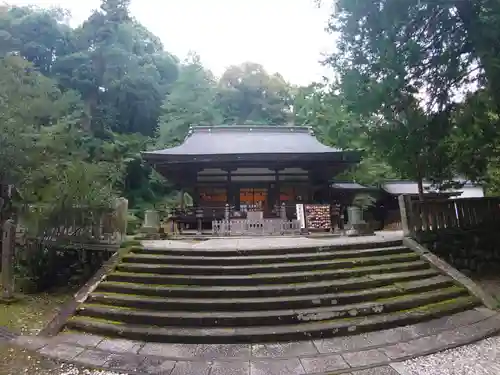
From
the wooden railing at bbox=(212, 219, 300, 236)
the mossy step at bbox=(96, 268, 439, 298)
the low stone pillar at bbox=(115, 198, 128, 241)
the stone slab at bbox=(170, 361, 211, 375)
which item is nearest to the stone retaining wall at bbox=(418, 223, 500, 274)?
the mossy step at bbox=(96, 268, 439, 298)

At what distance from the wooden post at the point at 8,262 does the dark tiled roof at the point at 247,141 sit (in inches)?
276

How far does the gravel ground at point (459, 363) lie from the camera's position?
3459 millimetres

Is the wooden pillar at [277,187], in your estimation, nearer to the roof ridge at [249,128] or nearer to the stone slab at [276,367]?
the roof ridge at [249,128]

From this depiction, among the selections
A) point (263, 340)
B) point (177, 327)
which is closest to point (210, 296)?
point (177, 327)

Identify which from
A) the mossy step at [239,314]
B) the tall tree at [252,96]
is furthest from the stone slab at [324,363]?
the tall tree at [252,96]

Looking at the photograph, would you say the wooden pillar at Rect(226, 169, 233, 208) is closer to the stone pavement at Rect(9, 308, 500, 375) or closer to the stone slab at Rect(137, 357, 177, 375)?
the stone pavement at Rect(9, 308, 500, 375)

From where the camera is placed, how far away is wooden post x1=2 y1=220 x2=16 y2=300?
5812mm

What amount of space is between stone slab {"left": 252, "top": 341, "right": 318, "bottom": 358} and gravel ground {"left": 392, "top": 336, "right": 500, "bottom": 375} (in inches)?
40.2

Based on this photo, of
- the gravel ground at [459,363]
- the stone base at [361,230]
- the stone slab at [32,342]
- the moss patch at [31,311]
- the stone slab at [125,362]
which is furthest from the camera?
the stone base at [361,230]

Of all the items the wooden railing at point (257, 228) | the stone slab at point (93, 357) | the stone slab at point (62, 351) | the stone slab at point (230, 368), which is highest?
the wooden railing at point (257, 228)

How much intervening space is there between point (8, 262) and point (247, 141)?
12.6 m

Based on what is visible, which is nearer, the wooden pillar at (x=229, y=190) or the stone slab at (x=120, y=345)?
the stone slab at (x=120, y=345)

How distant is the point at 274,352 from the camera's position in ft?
13.4

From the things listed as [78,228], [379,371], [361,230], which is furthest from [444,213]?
[78,228]
